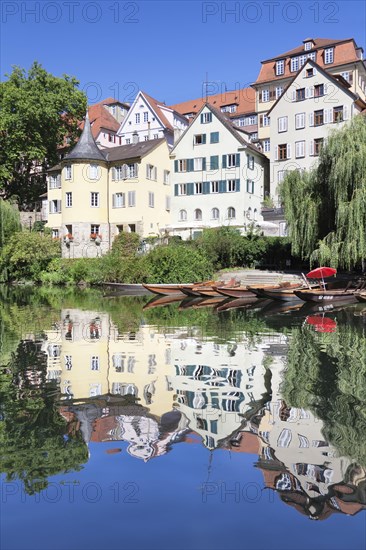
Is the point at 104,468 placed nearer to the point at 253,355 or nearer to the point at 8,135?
the point at 253,355

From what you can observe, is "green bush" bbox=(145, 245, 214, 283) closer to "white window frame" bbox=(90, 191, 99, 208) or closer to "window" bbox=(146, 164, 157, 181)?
"window" bbox=(146, 164, 157, 181)

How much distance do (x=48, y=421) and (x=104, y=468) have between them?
193 cm

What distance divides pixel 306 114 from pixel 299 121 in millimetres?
890

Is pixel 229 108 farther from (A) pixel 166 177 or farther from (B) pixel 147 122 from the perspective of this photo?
(A) pixel 166 177


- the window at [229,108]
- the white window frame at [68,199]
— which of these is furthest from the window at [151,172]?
the window at [229,108]

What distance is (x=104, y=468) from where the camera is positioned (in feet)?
21.0

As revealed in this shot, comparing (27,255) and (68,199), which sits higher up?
(68,199)

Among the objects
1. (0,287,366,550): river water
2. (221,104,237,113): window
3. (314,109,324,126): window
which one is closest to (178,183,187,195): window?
(314,109,324,126): window

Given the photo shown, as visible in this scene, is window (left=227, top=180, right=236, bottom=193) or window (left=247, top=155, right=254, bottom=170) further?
window (left=247, top=155, right=254, bottom=170)

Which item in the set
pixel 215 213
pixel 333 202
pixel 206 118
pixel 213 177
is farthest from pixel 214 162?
pixel 333 202

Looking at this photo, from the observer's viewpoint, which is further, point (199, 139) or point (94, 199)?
point (94, 199)

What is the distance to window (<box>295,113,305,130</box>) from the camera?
50.0m

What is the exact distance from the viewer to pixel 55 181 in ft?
182

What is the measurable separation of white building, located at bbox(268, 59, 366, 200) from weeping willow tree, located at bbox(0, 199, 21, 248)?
24.1 meters
